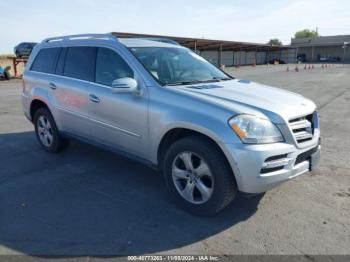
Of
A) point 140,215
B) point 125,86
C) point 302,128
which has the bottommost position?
point 140,215

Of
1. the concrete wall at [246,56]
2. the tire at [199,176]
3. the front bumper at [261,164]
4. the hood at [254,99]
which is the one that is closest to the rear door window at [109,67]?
the hood at [254,99]

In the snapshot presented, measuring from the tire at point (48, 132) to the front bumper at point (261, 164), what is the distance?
10.9 feet

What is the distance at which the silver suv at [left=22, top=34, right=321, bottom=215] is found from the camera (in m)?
2.98

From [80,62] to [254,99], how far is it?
2.67 metres

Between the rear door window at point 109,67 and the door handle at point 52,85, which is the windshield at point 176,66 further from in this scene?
the door handle at point 52,85

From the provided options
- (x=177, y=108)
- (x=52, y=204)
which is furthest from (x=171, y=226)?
(x=52, y=204)

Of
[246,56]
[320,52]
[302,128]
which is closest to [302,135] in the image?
[302,128]

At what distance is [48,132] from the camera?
5398 mm

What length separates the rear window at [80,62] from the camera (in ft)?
14.6

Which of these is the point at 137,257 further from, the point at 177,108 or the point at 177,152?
the point at 177,108

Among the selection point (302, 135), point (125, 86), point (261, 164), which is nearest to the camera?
point (261, 164)

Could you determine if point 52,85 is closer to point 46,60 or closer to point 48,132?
point 46,60

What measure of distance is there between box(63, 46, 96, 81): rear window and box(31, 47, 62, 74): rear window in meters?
0.38

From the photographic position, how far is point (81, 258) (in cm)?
268
